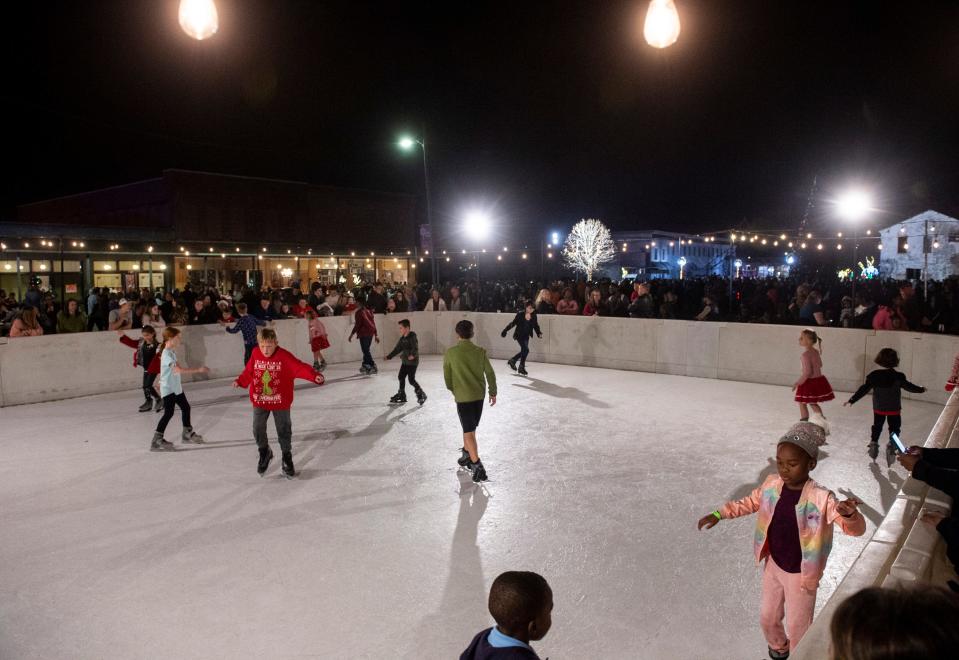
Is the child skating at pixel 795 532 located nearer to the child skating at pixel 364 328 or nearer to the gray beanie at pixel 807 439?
the gray beanie at pixel 807 439

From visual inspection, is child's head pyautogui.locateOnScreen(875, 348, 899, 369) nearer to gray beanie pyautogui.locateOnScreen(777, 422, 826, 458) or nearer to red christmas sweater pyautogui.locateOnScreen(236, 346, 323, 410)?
gray beanie pyautogui.locateOnScreen(777, 422, 826, 458)

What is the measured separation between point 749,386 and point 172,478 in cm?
984

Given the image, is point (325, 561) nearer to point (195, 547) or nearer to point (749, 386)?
point (195, 547)

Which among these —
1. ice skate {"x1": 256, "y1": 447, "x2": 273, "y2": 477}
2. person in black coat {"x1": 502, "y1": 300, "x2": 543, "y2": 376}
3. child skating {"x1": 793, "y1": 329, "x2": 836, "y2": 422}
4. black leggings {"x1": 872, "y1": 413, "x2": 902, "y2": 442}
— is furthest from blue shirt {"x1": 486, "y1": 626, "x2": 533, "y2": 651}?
person in black coat {"x1": 502, "y1": 300, "x2": 543, "y2": 376}

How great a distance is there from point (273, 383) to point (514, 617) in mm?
5335

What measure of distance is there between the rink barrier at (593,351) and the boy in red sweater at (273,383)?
6.85 metres

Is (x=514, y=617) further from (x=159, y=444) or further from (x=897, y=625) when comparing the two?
(x=159, y=444)

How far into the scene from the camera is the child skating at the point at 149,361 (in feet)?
A: 30.6

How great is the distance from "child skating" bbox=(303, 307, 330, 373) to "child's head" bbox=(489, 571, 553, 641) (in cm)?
1219

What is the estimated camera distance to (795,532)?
120 inches

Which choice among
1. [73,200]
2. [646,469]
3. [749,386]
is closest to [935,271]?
[749,386]

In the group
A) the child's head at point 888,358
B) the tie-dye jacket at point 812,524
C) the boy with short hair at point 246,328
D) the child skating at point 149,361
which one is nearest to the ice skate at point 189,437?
the child skating at point 149,361

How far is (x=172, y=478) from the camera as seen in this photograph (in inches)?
270

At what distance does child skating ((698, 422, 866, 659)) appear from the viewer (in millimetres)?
2959
